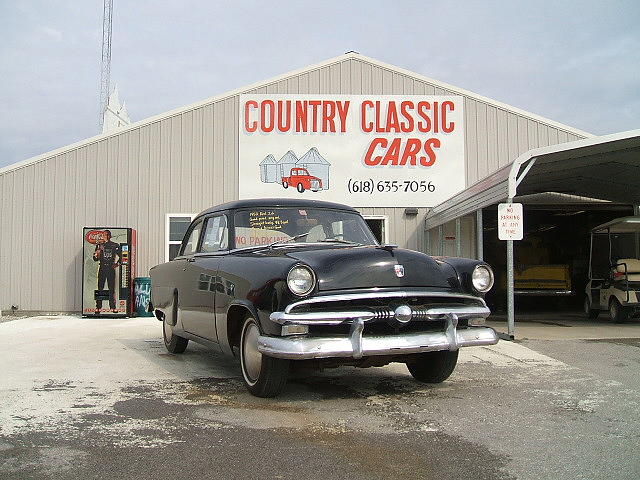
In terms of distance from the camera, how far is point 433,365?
565 cm

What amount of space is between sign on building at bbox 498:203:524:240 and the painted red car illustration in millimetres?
6215

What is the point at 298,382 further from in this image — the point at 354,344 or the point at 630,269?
the point at 630,269

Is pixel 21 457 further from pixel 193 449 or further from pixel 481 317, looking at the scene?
pixel 481 317

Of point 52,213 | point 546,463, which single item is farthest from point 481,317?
point 52,213

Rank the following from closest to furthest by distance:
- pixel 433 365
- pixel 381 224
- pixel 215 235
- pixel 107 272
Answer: pixel 433 365 → pixel 215 235 → pixel 107 272 → pixel 381 224

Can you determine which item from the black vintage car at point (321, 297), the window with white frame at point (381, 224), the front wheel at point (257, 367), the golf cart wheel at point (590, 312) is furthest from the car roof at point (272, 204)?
the golf cart wheel at point (590, 312)

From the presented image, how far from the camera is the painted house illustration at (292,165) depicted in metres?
14.9

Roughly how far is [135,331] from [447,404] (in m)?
7.29

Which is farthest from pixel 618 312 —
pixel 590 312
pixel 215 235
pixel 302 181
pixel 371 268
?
pixel 371 268

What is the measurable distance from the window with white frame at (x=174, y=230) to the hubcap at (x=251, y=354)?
32.4 feet

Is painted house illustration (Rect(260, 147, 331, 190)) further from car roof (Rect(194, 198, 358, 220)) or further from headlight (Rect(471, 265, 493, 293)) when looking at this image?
headlight (Rect(471, 265, 493, 293))

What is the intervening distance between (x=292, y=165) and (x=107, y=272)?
4.86 m

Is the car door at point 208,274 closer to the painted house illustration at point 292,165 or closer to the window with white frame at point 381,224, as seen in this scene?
the painted house illustration at point 292,165

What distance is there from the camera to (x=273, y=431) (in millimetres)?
4148
